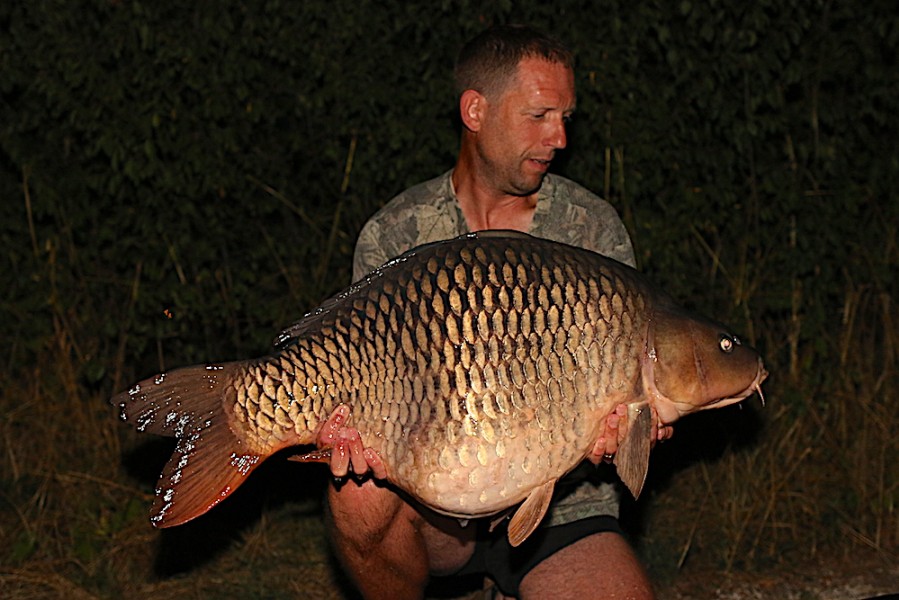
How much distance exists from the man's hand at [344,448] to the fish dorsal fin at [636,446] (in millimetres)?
432

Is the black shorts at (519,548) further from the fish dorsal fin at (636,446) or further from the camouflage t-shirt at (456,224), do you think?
the camouflage t-shirt at (456,224)

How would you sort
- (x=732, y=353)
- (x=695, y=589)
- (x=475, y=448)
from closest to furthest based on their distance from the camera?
(x=475, y=448)
(x=732, y=353)
(x=695, y=589)

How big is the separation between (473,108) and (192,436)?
1054 mm

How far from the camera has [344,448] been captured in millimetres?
2199

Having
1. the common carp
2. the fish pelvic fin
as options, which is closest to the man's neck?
the common carp

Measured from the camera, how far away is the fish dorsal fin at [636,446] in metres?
2.20

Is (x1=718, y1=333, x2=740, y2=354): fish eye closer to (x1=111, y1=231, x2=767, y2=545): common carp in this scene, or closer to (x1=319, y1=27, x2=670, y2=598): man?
(x1=111, y1=231, x2=767, y2=545): common carp

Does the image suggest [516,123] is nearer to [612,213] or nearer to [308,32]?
[612,213]

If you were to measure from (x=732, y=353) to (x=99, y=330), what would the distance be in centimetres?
220

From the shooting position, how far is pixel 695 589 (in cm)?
334

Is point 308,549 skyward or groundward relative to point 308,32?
groundward

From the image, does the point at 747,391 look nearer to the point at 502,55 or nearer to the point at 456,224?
the point at 456,224

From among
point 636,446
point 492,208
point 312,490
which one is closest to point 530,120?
point 492,208

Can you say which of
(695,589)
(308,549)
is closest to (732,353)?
(695,589)
